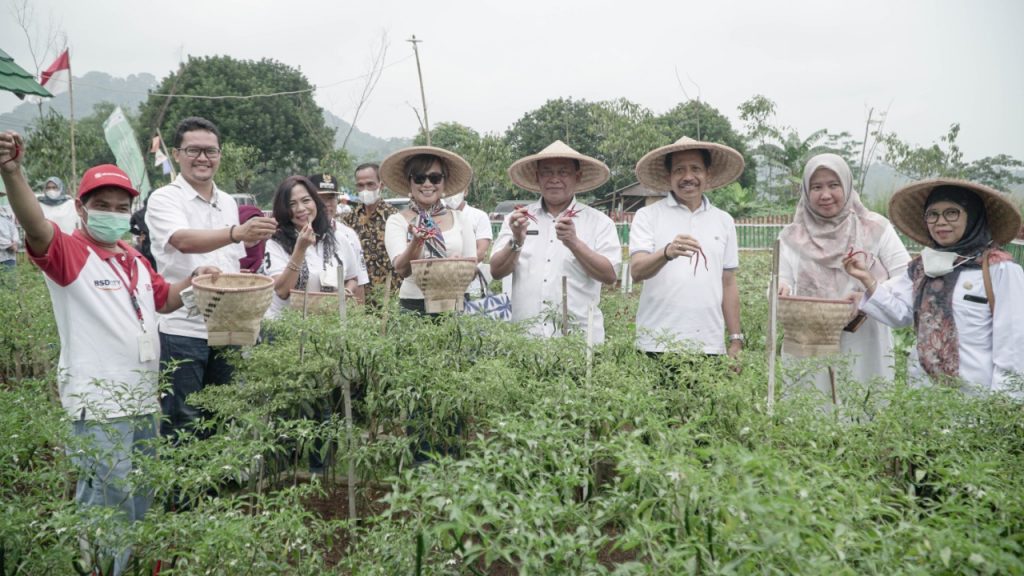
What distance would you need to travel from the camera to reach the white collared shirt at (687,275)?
3652 mm

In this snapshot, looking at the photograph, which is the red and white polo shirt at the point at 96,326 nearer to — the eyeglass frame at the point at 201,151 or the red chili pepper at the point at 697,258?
the eyeglass frame at the point at 201,151

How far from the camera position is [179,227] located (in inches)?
132

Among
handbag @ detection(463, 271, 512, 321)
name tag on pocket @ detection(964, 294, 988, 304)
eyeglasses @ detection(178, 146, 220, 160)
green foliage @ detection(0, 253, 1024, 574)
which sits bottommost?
green foliage @ detection(0, 253, 1024, 574)

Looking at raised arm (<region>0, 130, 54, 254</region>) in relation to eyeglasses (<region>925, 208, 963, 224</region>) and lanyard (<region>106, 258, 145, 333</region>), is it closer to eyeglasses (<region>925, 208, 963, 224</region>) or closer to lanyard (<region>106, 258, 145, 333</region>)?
lanyard (<region>106, 258, 145, 333</region>)

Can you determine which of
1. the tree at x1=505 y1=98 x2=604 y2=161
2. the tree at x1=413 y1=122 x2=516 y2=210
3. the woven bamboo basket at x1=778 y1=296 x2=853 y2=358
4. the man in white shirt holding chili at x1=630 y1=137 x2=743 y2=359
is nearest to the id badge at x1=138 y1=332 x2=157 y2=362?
the man in white shirt holding chili at x1=630 y1=137 x2=743 y2=359

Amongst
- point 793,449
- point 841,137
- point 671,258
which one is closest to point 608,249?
point 671,258

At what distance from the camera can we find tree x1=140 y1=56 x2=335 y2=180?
115 feet

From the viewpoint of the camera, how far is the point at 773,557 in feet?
4.75

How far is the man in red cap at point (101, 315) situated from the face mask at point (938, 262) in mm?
3081

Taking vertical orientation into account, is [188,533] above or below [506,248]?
below

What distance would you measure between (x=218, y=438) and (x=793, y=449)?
1.79 m

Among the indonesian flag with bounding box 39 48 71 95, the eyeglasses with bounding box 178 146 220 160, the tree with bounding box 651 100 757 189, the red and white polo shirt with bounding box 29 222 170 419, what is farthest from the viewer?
the tree with bounding box 651 100 757 189

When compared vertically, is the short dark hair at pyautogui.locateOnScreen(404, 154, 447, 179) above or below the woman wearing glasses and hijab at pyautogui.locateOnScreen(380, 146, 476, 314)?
above

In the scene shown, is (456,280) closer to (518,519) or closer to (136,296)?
(136,296)
